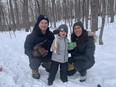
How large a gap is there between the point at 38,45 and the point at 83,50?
1.02 m

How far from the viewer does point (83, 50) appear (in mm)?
4930

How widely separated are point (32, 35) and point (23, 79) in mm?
1011

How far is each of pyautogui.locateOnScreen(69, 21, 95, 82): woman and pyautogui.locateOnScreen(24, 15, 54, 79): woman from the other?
2.18ft

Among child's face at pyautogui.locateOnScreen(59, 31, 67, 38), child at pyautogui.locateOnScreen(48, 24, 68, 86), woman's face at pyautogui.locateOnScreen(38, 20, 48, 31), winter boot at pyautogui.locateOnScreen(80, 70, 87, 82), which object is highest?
woman's face at pyautogui.locateOnScreen(38, 20, 48, 31)

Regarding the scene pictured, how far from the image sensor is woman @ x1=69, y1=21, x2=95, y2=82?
4.79m

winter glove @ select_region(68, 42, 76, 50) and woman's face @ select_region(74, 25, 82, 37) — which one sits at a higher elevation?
woman's face @ select_region(74, 25, 82, 37)

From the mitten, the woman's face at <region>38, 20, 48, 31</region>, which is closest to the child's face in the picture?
the woman's face at <region>38, 20, 48, 31</region>

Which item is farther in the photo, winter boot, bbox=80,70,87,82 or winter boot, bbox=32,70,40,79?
winter boot, bbox=32,70,40,79

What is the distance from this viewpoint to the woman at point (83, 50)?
189 inches

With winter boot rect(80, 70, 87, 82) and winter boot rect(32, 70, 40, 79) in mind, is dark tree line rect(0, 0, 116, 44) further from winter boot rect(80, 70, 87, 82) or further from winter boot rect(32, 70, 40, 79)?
winter boot rect(32, 70, 40, 79)

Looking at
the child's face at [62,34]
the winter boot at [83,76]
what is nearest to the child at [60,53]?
the child's face at [62,34]

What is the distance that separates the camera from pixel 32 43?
197 inches

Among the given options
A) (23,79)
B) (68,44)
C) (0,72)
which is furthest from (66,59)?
(0,72)

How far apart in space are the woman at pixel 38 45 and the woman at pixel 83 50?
67 centimetres
